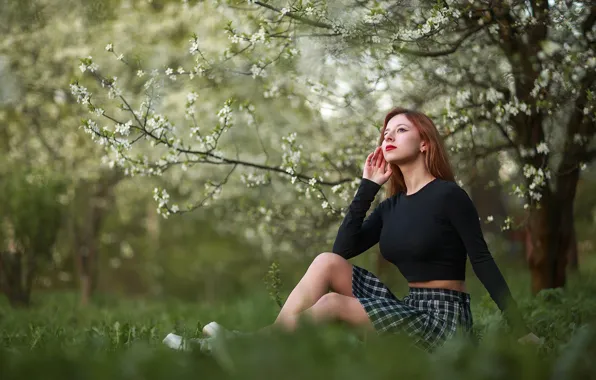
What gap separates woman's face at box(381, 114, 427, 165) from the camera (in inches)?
141

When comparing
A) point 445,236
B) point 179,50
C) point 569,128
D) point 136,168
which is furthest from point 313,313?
point 179,50

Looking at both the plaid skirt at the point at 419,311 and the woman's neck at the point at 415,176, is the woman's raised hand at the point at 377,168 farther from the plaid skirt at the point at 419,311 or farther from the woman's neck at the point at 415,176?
the plaid skirt at the point at 419,311

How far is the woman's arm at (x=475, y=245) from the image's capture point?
306 centimetres

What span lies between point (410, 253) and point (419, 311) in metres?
0.35

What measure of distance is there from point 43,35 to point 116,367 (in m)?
9.99

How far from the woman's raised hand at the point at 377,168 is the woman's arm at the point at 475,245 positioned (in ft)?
1.70

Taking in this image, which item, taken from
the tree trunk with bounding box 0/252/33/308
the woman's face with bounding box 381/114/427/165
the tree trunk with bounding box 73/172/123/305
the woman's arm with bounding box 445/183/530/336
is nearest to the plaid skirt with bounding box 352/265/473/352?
the woman's arm with bounding box 445/183/530/336

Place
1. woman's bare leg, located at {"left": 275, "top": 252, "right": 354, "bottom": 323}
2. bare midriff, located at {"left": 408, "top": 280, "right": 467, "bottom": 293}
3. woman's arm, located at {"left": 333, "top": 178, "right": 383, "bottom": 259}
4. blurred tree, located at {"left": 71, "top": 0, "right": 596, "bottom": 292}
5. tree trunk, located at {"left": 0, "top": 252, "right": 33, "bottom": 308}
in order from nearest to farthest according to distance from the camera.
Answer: woman's bare leg, located at {"left": 275, "top": 252, "right": 354, "bottom": 323}, bare midriff, located at {"left": 408, "top": 280, "right": 467, "bottom": 293}, woman's arm, located at {"left": 333, "top": 178, "right": 383, "bottom": 259}, blurred tree, located at {"left": 71, "top": 0, "right": 596, "bottom": 292}, tree trunk, located at {"left": 0, "top": 252, "right": 33, "bottom": 308}

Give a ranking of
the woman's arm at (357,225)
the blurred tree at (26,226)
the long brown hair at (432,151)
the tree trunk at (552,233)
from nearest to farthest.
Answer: the long brown hair at (432,151)
the woman's arm at (357,225)
the tree trunk at (552,233)
the blurred tree at (26,226)

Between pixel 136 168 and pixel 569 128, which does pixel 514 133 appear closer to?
pixel 569 128

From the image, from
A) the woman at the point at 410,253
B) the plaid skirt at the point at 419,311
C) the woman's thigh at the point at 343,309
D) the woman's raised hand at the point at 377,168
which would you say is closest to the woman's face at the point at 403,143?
the woman at the point at 410,253

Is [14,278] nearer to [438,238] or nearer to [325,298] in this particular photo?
[325,298]

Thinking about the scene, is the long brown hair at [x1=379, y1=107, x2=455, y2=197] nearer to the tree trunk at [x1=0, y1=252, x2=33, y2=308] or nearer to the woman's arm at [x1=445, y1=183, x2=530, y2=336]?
the woman's arm at [x1=445, y1=183, x2=530, y2=336]

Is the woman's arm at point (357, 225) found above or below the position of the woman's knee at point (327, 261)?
above
